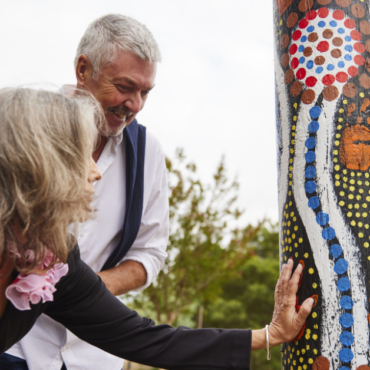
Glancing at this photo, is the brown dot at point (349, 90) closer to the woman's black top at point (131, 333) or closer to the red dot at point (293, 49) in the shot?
the red dot at point (293, 49)

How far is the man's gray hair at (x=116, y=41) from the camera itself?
2.32 meters

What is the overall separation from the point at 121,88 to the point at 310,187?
1.12 meters

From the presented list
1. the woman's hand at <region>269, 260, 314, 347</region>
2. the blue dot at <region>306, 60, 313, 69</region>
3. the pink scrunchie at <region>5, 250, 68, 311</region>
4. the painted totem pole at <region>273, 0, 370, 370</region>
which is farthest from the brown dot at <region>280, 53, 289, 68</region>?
the pink scrunchie at <region>5, 250, 68, 311</region>

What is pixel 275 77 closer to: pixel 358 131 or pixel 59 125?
pixel 358 131

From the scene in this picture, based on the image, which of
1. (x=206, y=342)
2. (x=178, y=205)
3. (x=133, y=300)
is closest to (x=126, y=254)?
(x=206, y=342)

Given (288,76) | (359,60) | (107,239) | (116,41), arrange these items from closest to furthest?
(359,60) < (288,76) < (107,239) < (116,41)

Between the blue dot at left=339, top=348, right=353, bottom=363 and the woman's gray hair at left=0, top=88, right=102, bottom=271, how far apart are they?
3.29ft

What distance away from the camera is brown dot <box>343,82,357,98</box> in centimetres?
172

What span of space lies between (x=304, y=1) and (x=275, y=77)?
12.9 inches

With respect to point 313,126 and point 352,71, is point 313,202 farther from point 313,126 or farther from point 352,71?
point 352,71

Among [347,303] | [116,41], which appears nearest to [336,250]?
[347,303]

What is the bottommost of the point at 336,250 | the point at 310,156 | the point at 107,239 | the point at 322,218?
the point at 107,239

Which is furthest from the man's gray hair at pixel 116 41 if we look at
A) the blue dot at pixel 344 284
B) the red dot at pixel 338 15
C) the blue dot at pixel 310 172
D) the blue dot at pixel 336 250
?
the blue dot at pixel 344 284

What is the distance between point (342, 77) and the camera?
1.74 metres
